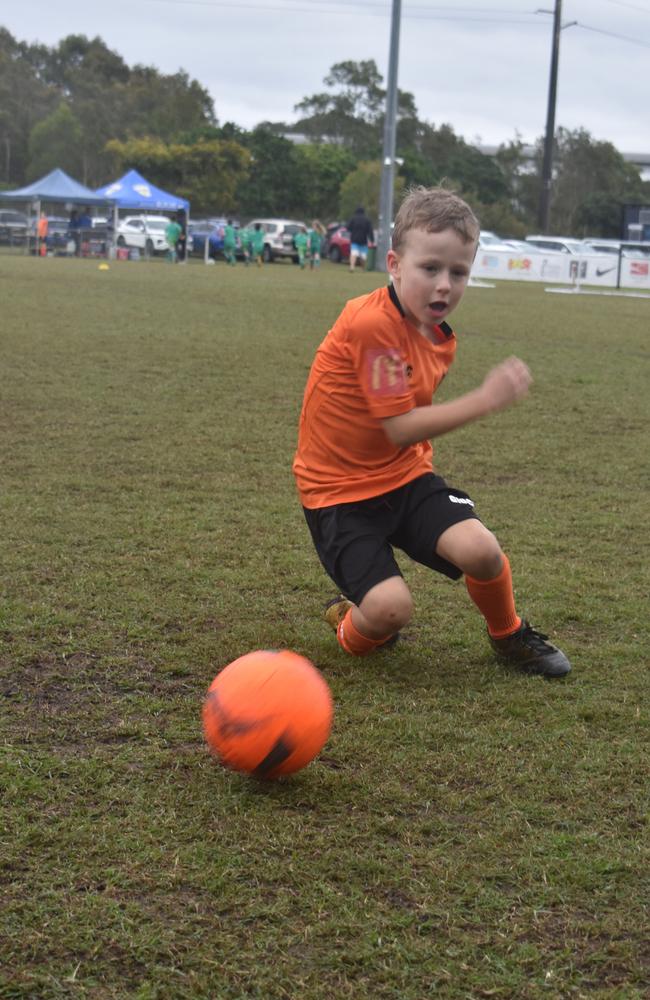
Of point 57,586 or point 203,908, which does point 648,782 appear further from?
point 57,586

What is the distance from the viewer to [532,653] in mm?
3799

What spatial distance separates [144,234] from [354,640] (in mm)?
37874

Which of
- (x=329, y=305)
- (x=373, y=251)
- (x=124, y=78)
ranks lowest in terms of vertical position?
(x=329, y=305)

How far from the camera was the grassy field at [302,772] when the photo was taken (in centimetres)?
228

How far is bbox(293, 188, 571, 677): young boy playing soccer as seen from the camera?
362 centimetres

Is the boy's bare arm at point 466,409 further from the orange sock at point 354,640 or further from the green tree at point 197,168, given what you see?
the green tree at point 197,168

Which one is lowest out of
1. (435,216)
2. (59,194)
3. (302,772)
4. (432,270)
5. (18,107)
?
(302,772)

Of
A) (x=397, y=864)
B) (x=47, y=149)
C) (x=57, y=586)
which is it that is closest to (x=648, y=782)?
(x=397, y=864)

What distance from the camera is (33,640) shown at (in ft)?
12.9

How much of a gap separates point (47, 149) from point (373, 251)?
4195 centimetres

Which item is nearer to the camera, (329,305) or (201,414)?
(201,414)

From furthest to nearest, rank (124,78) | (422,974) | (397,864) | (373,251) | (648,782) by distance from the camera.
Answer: (124,78) → (373,251) → (648,782) → (397,864) → (422,974)

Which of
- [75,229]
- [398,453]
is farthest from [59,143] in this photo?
[398,453]

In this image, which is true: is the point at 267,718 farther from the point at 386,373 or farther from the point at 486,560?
the point at 386,373
